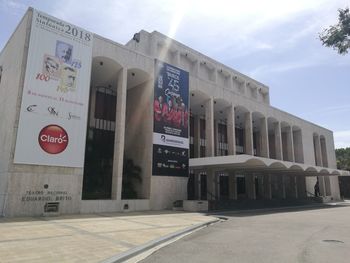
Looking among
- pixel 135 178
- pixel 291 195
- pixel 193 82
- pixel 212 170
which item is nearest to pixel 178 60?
pixel 193 82

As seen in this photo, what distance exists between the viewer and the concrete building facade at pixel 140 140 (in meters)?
19.6

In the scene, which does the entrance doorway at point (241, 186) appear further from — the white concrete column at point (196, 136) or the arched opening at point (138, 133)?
the arched opening at point (138, 133)

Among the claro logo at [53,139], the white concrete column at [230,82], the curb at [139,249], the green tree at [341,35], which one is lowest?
the curb at [139,249]

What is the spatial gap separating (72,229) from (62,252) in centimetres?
477

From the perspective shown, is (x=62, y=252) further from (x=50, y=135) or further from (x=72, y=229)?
(x=50, y=135)

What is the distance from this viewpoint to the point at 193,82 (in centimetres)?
3225

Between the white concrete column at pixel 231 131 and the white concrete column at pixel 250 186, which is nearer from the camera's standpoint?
the white concrete column at pixel 231 131

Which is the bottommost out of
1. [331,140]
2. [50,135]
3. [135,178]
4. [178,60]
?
[135,178]

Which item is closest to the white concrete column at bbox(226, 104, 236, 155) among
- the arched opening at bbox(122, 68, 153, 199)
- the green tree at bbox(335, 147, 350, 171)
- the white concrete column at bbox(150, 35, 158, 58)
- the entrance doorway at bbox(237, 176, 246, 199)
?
the entrance doorway at bbox(237, 176, 246, 199)

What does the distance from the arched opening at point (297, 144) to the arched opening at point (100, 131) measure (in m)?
31.2

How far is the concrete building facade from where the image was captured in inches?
771

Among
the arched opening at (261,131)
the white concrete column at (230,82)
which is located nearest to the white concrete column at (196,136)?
the arched opening at (261,131)

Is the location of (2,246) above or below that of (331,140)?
below

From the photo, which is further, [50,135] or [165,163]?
[165,163]
